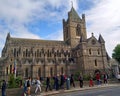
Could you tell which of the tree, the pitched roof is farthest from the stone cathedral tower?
the tree

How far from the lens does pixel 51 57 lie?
213 ft

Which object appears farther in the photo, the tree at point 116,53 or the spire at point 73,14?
the spire at point 73,14

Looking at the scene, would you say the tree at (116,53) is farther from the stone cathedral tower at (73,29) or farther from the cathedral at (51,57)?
the stone cathedral tower at (73,29)

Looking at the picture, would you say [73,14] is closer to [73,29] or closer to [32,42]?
[73,29]

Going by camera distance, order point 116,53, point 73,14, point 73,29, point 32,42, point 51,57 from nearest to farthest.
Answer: point 116,53
point 51,57
point 32,42
point 73,29
point 73,14

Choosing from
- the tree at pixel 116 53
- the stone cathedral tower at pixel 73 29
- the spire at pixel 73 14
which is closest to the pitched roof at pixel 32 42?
the stone cathedral tower at pixel 73 29

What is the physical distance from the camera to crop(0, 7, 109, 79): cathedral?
5716 cm

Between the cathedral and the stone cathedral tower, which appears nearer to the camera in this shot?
the cathedral

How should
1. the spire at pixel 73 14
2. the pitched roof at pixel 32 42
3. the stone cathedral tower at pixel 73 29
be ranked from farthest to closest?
the spire at pixel 73 14 → the stone cathedral tower at pixel 73 29 → the pitched roof at pixel 32 42

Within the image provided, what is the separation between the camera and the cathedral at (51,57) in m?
57.2

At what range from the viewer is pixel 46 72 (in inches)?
2327

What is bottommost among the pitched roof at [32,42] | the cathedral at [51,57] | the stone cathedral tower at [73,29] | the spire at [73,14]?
the cathedral at [51,57]

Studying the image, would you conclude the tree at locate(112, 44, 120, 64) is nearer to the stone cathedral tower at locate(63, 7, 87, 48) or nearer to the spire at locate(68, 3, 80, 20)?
the stone cathedral tower at locate(63, 7, 87, 48)

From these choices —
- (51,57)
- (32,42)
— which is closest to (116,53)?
(51,57)
